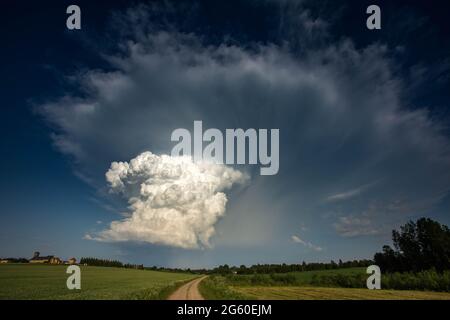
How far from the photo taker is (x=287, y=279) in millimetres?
107500

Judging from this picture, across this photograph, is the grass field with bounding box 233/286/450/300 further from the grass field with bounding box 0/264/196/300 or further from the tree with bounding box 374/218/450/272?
the tree with bounding box 374/218/450/272

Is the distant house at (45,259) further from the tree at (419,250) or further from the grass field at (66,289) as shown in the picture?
the tree at (419,250)

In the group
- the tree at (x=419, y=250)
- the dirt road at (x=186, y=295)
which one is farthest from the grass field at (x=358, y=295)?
the tree at (x=419, y=250)

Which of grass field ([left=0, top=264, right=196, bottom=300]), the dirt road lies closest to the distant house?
grass field ([left=0, top=264, right=196, bottom=300])

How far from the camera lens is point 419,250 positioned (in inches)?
3686

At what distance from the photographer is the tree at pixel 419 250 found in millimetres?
87350

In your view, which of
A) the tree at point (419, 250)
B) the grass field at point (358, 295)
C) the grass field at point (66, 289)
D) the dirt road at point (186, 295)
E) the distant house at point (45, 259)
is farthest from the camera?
the distant house at point (45, 259)

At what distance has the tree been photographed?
87.3m

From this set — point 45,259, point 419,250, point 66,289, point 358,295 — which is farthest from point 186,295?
point 45,259

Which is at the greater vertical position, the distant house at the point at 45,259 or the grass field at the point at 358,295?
the grass field at the point at 358,295

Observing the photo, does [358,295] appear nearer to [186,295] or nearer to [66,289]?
[186,295]
